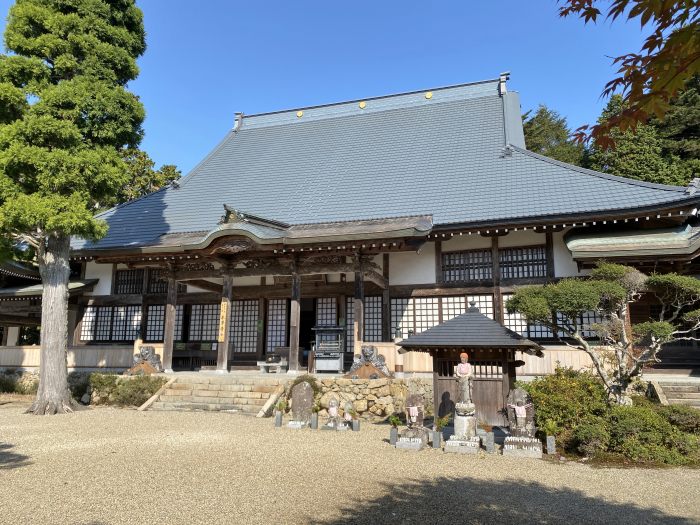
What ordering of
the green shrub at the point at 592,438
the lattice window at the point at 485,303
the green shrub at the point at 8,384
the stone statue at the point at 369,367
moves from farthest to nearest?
the green shrub at the point at 8,384
the lattice window at the point at 485,303
the stone statue at the point at 369,367
the green shrub at the point at 592,438

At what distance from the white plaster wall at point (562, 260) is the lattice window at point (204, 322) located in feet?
37.6

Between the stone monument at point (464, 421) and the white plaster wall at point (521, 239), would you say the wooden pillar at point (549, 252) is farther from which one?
the stone monument at point (464, 421)

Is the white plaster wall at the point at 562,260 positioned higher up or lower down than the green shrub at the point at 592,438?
higher up

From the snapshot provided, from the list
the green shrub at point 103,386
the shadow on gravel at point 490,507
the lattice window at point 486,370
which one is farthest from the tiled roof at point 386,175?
the shadow on gravel at point 490,507

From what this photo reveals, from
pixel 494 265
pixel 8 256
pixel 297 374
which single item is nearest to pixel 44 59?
pixel 8 256

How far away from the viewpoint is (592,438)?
315 inches

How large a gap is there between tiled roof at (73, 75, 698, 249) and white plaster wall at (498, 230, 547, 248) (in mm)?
835

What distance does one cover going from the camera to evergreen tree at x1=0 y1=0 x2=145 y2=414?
38.1 ft

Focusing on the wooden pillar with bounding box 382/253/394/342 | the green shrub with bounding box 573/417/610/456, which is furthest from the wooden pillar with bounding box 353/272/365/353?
the green shrub with bounding box 573/417/610/456

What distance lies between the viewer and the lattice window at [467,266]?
1504 centimetres

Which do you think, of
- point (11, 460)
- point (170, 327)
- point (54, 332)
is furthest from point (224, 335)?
Answer: point (11, 460)

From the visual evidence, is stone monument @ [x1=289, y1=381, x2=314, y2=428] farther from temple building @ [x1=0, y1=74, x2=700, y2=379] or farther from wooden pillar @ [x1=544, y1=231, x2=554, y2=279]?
wooden pillar @ [x1=544, y1=231, x2=554, y2=279]

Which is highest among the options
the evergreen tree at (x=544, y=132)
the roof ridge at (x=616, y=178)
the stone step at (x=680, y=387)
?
the evergreen tree at (x=544, y=132)

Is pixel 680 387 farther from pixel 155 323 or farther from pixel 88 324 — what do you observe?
pixel 88 324
